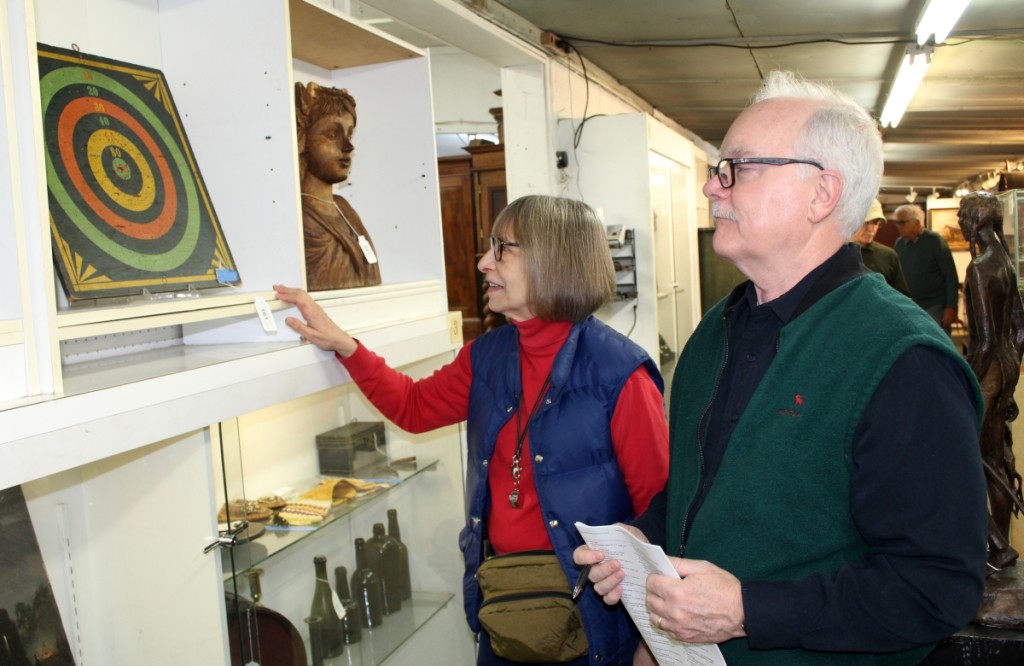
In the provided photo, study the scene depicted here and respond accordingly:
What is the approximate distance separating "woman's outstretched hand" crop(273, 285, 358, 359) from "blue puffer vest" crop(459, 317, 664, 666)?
356mm

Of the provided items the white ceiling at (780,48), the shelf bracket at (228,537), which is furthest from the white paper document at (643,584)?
the white ceiling at (780,48)

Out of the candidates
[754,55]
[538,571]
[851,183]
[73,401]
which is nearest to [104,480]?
[73,401]

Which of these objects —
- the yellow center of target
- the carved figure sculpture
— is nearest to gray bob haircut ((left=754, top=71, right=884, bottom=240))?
the yellow center of target

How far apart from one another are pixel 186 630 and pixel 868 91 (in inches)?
280

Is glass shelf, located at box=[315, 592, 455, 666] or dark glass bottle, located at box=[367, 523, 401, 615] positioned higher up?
dark glass bottle, located at box=[367, 523, 401, 615]

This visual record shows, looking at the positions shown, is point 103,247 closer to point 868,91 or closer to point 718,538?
point 718,538

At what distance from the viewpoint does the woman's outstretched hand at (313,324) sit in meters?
1.76

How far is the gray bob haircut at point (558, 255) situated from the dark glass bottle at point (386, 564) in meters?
0.89

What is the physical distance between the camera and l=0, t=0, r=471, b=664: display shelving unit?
3.84 feet

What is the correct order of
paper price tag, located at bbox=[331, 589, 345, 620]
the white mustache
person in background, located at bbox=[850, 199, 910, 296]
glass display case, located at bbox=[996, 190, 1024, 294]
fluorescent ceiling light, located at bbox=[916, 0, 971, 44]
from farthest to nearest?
person in background, located at bbox=[850, 199, 910, 296] < glass display case, located at bbox=[996, 190, 1024, 294] < fluorescent ceiling light, located at bbox=[916, 0, 971, 44] < paper price tag, located at bbox=[331, 589, 345, 620] < the white mustache

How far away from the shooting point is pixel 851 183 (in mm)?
1293

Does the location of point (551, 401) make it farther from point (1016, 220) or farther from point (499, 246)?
point (1016, 220)

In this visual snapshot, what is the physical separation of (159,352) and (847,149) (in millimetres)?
1333

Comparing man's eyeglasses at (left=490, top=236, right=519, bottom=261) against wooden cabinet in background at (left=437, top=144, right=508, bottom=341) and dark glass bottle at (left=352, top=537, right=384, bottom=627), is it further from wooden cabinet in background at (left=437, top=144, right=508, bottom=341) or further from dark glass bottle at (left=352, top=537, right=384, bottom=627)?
wooden cabinet in background at (left=437, top=144, right=508, bottom=341)
